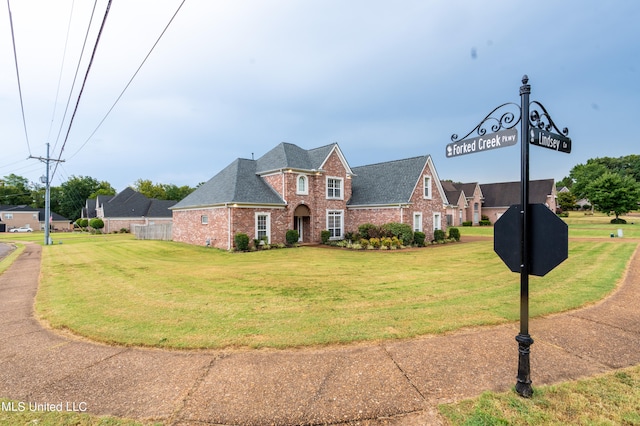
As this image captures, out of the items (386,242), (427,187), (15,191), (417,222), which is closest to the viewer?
(386,242)

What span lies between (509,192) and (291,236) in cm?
4437

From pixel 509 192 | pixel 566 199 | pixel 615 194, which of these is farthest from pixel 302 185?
pixel 566 199

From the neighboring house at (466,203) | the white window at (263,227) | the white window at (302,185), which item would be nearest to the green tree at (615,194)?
the neighboring house at (466,203)

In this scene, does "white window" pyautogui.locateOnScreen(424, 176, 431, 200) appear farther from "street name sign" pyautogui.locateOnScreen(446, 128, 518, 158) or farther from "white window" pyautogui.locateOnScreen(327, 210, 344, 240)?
"street name sign" pyautogui.locateOnScreen(446, 128, 518, 158)

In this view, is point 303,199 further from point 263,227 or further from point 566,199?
point 566,199

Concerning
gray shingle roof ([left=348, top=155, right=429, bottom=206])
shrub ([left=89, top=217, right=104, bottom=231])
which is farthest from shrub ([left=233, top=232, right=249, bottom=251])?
shrub ([left=89, top=217, right=104, bottom=231])

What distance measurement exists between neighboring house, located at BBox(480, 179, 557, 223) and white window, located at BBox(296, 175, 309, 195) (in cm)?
3876

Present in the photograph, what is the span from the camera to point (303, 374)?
4293 mm

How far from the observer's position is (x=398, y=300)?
313 inches

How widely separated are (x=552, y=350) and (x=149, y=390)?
19.8 ft

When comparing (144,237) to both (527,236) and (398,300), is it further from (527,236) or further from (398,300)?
(527,236)

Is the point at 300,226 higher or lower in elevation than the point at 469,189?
lower

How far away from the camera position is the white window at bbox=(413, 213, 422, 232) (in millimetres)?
25125

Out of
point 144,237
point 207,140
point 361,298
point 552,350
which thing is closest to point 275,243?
point 361,298
